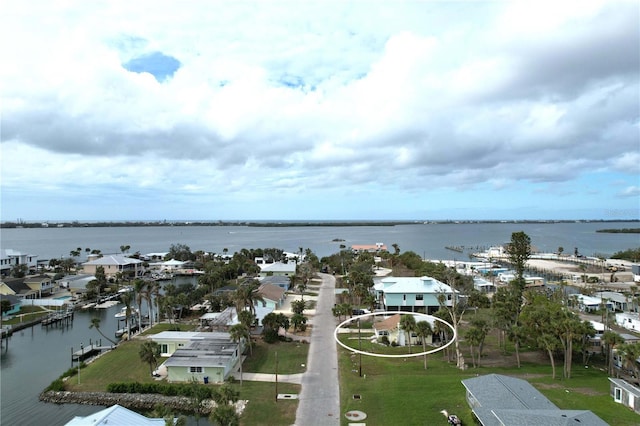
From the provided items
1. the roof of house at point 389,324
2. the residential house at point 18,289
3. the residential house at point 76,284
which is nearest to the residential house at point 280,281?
the roof of house at point 389,324

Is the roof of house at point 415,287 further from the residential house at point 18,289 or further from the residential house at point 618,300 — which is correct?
the residential house at point 18,289

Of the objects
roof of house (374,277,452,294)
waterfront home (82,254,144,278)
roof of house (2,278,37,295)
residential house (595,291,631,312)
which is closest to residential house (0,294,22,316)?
roof of house (2,278,37,295)

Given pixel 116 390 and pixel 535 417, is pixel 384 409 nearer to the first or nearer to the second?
pixel 535 417

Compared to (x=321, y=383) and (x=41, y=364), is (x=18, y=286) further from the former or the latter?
(x=321, y=383)

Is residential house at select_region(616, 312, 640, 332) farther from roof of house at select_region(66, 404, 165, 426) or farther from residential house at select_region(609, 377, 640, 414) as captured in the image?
roof of house at select_region(66, 404, 165, 426)

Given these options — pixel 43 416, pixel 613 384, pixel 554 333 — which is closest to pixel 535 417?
pixel 613 384
